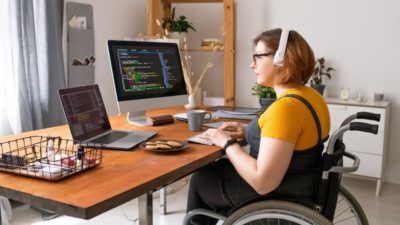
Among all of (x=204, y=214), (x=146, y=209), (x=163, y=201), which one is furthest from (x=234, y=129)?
(x=163, y=201)

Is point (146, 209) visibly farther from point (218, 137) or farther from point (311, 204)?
point (311, 204)

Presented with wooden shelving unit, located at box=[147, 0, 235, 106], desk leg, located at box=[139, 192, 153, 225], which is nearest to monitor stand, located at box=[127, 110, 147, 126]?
desk leg, located at box=[139, 192, 153, 225]

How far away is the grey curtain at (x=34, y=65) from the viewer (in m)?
2.68

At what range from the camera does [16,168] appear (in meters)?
1.20

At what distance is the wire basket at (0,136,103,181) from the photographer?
3.84 ft

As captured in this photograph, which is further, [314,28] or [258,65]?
[314,28]

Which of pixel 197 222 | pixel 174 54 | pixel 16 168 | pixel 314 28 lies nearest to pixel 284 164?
pixel 197 222

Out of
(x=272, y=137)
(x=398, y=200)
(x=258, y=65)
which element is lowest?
(x=398, y=200)

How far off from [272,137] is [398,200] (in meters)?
2.32

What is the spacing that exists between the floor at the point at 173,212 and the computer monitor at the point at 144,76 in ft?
2.85

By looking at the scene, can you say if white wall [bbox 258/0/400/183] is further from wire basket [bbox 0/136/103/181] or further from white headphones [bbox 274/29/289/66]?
wire basket [bbox 0/136/103/181]

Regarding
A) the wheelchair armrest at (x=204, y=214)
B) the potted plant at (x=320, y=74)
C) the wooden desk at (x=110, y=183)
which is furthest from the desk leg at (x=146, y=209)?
the potted plant at (x=320, y=74)

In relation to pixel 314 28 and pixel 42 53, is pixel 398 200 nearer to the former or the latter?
pixel 314 28

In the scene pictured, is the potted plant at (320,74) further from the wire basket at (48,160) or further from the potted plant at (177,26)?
the wire basket at (48,160)
